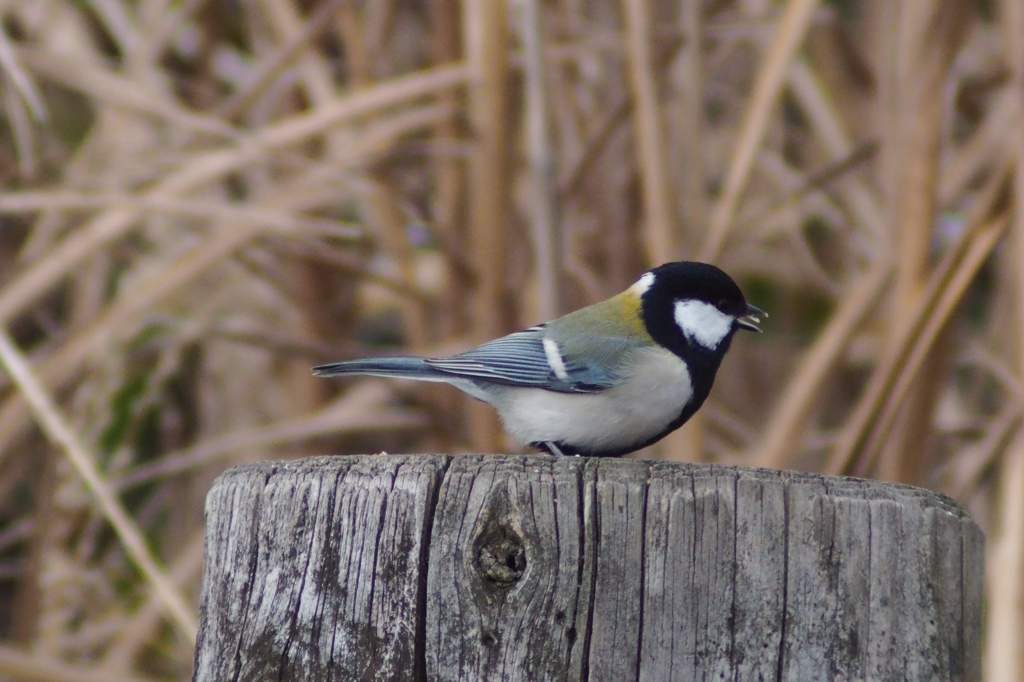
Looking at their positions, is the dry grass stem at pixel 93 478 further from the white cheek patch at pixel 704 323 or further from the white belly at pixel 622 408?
the white cheek patch at pixel 704 323

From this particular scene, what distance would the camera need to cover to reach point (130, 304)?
9.86 ft

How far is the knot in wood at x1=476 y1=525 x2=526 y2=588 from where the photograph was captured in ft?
4.00

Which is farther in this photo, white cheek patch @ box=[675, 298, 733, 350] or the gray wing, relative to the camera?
white cheek patch @ box=[675, 298, 733, 350]

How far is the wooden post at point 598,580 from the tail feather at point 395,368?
991 mm

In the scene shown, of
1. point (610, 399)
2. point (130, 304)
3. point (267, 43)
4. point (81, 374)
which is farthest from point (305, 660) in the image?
point (267, 43)

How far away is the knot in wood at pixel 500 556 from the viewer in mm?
1218

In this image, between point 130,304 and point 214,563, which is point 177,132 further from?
point 214,563

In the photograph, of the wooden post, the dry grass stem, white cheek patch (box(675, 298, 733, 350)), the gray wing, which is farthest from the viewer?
white cheek patch (box(675, 298, 733, 350))

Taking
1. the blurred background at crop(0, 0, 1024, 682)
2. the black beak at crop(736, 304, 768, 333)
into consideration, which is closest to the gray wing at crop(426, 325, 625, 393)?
the black beak at crop(736, 304, 768, 333)

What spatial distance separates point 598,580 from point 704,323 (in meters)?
1.35

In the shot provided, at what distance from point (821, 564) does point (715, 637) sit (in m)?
0.15

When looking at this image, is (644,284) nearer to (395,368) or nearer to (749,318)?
(749,318)

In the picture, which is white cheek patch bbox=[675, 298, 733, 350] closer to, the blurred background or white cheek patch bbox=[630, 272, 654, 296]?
white cheek patch bbox=[630, 272, 654, 296]

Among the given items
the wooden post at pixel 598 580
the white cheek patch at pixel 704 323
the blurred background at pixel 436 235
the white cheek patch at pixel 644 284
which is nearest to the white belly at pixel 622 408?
the white cheek patch at pixel 704 323
